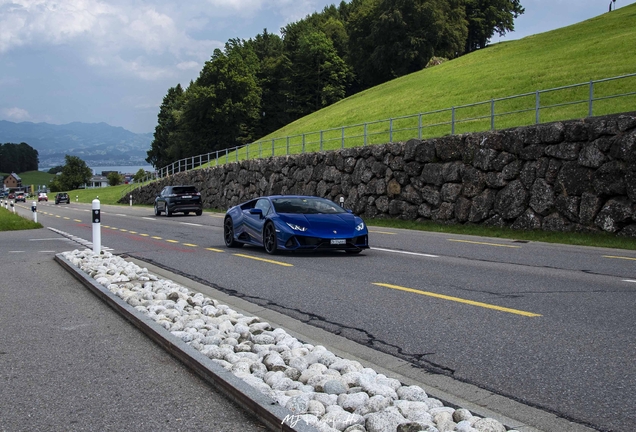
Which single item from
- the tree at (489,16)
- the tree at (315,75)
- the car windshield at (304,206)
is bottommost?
the car windshield at (304,206)

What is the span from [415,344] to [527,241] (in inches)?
476

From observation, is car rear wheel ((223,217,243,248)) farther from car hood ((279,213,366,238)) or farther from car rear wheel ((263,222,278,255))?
car hood ((279,213,366,238))

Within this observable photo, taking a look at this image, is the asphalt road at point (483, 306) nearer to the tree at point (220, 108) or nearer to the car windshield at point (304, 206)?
the car windshield at point (304, 206)

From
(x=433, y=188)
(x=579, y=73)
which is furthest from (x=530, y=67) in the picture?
(x=433, y=188)

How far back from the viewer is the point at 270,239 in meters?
14.2

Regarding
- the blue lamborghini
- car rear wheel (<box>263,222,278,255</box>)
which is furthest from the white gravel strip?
car rear wheel (<box>263,222,278,255</box>)

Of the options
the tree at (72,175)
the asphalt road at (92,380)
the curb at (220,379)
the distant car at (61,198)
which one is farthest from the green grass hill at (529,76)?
the tree at (72,175)

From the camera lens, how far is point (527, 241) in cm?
1731

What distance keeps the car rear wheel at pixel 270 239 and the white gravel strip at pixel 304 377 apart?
18.9 feet

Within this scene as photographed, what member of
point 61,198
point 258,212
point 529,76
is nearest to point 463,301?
point 258,212

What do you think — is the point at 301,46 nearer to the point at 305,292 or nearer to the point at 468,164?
the point at 468,164

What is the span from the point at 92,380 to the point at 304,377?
1.55 m

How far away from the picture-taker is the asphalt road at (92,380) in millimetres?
4094

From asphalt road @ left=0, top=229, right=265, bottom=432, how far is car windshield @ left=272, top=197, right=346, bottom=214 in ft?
21.3
